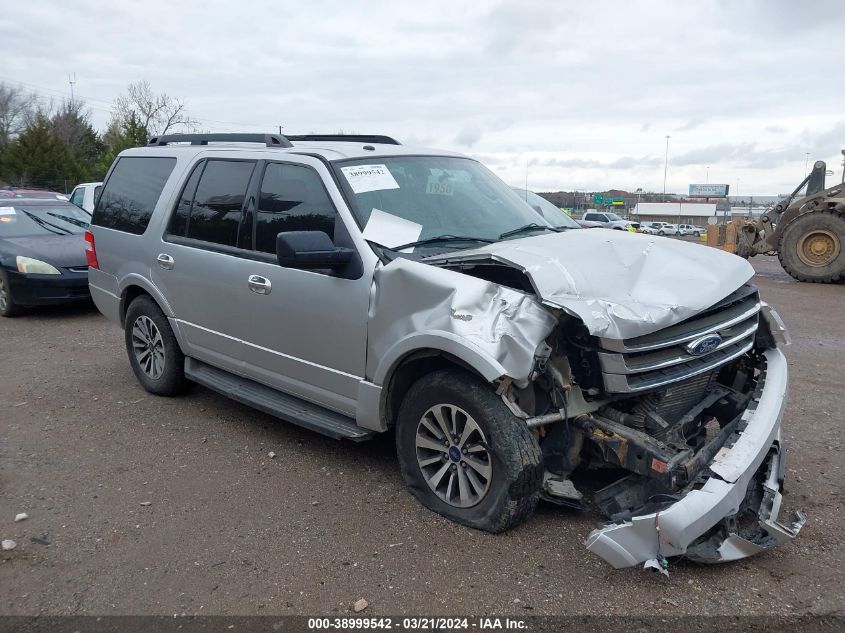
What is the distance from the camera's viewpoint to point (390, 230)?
13.1ft

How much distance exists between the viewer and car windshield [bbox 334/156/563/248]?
160 inches

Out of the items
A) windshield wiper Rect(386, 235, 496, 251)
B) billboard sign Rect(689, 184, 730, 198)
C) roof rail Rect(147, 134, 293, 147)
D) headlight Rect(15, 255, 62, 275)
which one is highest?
billboard sign Rect(689, 184, 730, 198)

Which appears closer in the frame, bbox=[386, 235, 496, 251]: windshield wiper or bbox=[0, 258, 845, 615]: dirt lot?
bbox=[0, 258, 845, 615]: dirt lot

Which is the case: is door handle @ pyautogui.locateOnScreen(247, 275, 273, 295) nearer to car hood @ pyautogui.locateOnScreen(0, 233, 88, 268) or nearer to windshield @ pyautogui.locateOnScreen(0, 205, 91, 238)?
car hood @ pyautogui.locateOnScreen(0, 233, 88, 268)

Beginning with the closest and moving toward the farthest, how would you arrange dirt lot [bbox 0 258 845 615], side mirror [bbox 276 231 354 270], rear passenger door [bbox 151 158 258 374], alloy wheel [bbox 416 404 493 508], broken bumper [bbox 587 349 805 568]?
broken bumper [bbox 587 349 805 568] → dirt lot [bbox 0 258 845 615] → alloy wheel [bbox 416 404 493 508] → side mirror [bbox 276 231 354 270] → rear passenger door [bbox 151 158 258 374]

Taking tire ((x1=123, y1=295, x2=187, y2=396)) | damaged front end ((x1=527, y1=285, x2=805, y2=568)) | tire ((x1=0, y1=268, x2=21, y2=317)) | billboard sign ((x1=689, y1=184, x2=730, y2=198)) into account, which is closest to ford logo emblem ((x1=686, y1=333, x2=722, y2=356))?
damaged front end ((x1=527, y1=285, x2=805, y2=568))

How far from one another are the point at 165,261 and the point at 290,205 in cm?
143

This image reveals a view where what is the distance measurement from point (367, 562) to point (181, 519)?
1153 millimetres

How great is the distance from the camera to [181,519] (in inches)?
150

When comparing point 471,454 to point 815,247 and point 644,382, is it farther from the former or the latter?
point 815,247

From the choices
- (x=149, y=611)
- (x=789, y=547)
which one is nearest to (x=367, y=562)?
(x=149, y=611)

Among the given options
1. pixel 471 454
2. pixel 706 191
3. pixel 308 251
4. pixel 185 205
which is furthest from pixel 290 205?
pixel 706 191

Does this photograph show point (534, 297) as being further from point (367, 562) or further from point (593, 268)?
point (367, 562)

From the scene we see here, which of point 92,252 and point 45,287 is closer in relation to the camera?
point 92,252
